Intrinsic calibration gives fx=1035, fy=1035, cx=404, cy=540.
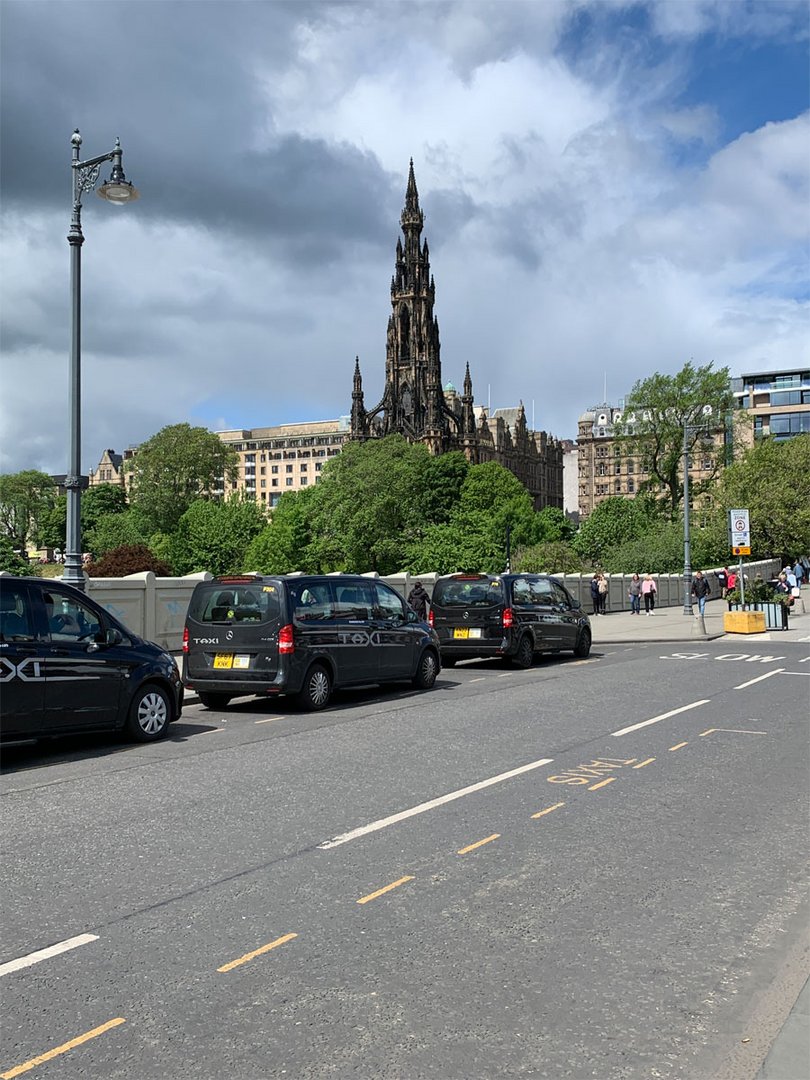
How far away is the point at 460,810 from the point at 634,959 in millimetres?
2982

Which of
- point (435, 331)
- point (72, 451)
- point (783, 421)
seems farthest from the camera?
point (435, 331)

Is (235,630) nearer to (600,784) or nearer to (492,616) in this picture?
(600,784)

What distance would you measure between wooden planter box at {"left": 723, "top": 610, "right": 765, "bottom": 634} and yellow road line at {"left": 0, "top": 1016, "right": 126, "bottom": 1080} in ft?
95.5

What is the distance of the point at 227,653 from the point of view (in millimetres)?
13914

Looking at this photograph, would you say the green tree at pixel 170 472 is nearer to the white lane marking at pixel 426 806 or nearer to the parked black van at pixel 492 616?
the parked black van at pixel 492 616

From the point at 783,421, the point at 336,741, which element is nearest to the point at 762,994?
the point at 336,741

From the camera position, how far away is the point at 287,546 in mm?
88375

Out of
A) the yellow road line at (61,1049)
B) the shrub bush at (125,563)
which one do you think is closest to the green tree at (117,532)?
the shrub bush at (125,563)

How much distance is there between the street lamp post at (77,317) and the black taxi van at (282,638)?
7.35 ft

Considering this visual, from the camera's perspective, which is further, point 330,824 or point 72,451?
point 72,451

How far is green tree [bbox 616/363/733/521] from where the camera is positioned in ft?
246

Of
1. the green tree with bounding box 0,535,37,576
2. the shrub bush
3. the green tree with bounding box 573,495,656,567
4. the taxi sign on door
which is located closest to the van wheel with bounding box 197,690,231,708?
the taxi sign on door

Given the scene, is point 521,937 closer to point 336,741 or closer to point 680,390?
point 336,741

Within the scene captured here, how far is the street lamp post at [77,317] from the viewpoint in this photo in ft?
50.0
